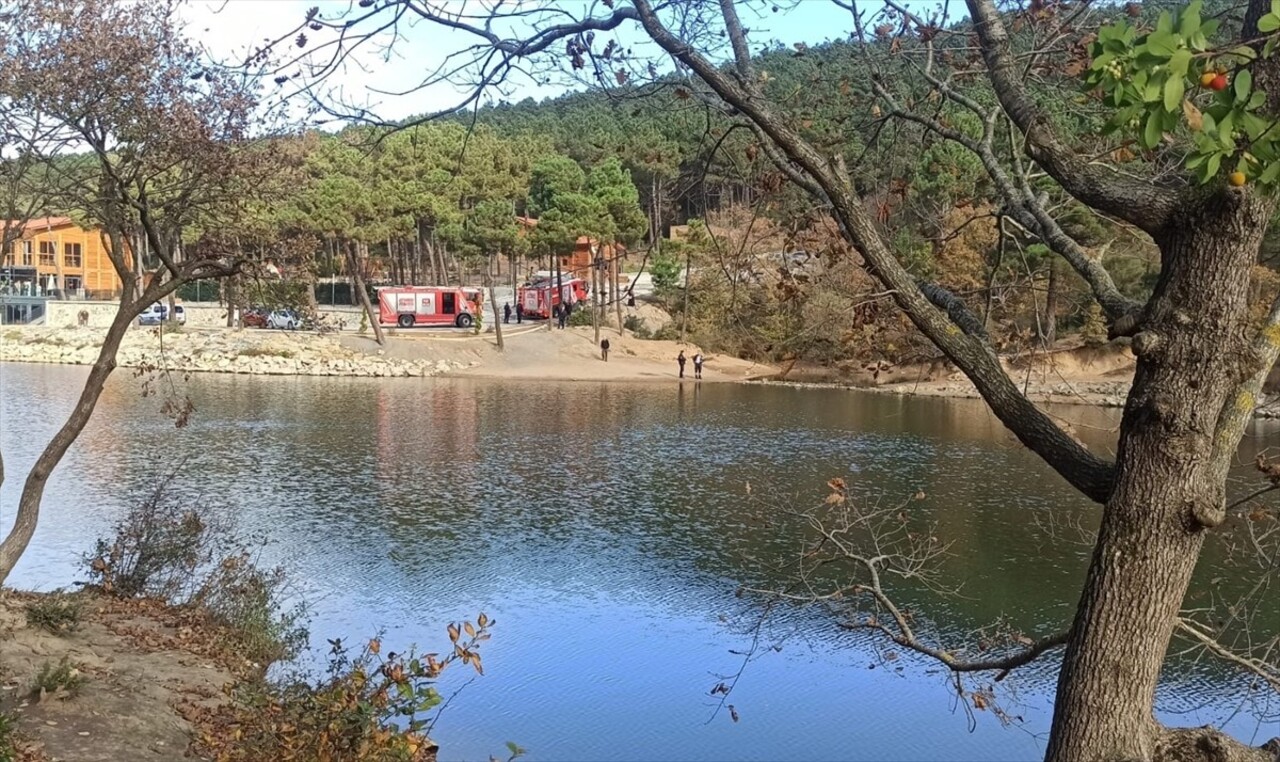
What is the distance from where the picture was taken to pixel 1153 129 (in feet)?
6.07

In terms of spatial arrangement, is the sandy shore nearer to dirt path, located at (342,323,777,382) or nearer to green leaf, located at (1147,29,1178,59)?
dirt path, located at (342,323,777,382)

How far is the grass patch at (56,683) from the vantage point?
6457 mm

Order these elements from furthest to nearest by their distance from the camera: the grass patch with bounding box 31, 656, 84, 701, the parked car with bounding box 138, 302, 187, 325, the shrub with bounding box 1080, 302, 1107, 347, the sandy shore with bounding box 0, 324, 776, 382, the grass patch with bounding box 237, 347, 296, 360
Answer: the parked car with bounding box 138, 302, 187, 325 < the grass patch with bounding box 237, 347, 296, 360 < the sandy shore with bounding box 0, 324, 776, 382 < the shrub with bounding box 1080, 302, 1107, 347 < the grass patch with bounding box 31, 656, 84, 701

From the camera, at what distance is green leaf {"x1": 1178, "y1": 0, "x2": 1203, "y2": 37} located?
1.81m

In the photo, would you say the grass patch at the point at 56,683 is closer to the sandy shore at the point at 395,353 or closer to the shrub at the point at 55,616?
the shrub at the point at 55,616

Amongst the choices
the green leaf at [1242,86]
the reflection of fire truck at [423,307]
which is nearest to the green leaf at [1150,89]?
the green leaf at [1242,86]

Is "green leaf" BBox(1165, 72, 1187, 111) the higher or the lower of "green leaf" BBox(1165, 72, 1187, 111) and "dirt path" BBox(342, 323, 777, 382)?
the higher

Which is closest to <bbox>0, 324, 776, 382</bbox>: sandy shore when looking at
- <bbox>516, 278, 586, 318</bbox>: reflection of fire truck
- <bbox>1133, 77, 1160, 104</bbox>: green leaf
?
<bbox>516, 278, 586, 318</bbox>: reflection of fire truck

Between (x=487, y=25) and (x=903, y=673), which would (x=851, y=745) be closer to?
(x=903, y=673)

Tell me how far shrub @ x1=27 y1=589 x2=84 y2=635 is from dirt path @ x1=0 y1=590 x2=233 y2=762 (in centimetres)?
5

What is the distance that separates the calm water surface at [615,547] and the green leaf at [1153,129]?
246cm

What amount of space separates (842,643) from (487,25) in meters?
9.26

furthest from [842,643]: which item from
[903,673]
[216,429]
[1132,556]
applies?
[216,429]

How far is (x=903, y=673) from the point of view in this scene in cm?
1080
